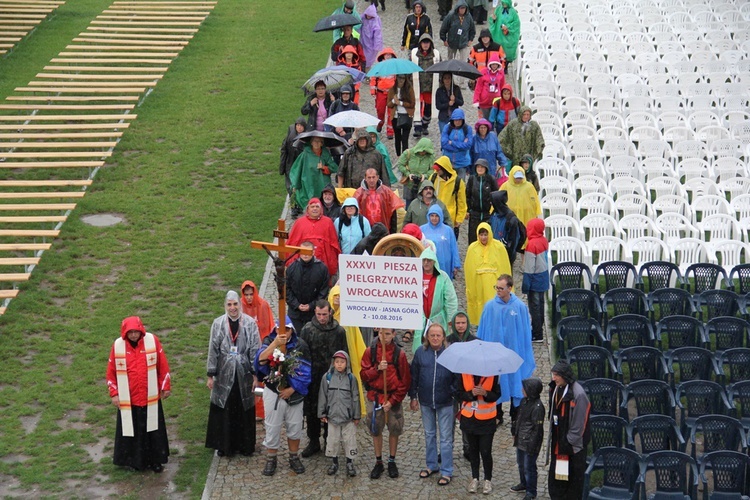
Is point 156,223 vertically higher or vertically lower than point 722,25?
lower

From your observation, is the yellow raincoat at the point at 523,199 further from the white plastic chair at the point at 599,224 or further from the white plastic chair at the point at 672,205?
the white plastic chair at the point at 672,205

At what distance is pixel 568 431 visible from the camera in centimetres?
1206

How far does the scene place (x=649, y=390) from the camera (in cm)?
1341

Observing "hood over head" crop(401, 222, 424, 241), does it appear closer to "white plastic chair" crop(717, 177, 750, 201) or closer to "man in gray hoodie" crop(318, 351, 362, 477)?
"man in gray hoodie" crop(318, 351, 362, 477)

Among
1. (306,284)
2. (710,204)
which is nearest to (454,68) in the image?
(710,204)

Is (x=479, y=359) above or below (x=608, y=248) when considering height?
below

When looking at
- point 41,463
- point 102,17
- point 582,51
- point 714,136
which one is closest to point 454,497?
point 41,463

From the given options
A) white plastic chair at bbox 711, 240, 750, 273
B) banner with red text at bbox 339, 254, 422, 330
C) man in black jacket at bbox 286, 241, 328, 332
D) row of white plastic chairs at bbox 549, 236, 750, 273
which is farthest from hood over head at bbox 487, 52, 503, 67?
banner with red text at bbox 339, 254, 422, 330

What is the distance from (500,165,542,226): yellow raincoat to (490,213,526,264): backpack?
0.81 meters

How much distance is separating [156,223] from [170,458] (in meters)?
6.73

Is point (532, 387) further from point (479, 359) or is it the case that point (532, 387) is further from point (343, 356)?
point (343, 356)

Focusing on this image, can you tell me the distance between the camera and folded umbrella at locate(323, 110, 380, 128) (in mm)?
18078

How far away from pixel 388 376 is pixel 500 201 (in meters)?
3.95

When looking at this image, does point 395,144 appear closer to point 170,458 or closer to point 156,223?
point 156,223
